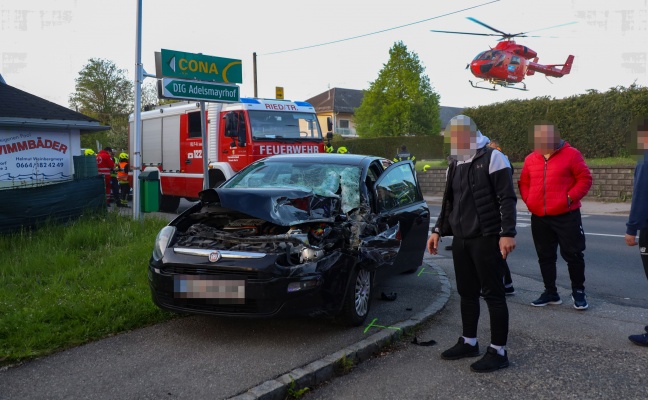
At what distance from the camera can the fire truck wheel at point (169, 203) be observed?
53.0 feet

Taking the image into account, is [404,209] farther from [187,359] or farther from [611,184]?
[611,184]

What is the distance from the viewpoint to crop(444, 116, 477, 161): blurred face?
157 inches

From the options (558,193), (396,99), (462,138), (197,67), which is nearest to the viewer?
(462,138)

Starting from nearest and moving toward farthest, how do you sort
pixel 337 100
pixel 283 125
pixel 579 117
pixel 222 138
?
pixel 222 138
pixel 283 125
pixel 579 117
pixel 337 100

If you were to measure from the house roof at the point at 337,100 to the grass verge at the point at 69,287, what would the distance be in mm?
63974

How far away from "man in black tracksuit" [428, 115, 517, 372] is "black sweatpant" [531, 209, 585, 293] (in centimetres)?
172

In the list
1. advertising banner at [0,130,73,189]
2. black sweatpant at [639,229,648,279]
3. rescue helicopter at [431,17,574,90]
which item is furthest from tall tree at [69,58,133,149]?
black sweatpant at [639,229,648,279]

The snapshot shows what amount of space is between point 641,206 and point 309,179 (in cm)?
304

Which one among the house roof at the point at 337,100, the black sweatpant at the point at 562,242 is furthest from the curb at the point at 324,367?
the house roof at the point at 337,100

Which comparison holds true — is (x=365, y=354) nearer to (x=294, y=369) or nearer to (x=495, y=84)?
(x=294, y=369)

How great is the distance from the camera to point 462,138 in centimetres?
401

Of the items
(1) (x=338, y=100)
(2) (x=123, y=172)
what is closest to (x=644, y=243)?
(2) (x=123, y=172)

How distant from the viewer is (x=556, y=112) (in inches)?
833

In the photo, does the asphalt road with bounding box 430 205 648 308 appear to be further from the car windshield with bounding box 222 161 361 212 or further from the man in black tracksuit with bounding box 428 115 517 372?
the car windshield with bounding box 222 161 361 212
